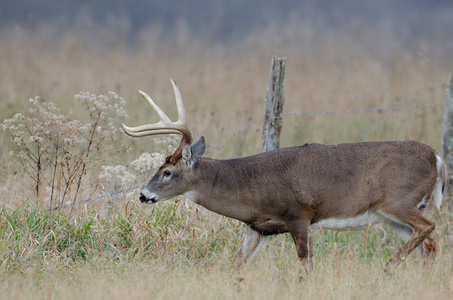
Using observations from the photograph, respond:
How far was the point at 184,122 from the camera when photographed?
7.18m

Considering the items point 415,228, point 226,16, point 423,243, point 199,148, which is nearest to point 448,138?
point 423,243

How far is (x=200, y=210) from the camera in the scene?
26.8 ft

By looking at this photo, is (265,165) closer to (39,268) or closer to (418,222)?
(418,222)

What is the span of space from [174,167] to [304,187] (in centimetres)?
128

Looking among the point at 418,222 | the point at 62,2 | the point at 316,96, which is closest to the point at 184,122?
the point at 418,222

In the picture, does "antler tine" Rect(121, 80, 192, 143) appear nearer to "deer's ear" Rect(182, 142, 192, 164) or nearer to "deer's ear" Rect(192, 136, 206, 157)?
"deer's ear" Rect(182, 142, 192, 164)

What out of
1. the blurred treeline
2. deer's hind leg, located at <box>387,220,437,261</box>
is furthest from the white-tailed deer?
the blurred treeline

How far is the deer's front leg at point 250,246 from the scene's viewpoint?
7330 millimetres

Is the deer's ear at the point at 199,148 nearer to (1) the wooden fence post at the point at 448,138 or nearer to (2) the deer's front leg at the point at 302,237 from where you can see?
(2) the deer's front leg at the point at 302,237

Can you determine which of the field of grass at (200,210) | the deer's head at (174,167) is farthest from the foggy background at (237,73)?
the deer's head at (174,167)

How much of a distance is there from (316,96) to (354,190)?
304 inches

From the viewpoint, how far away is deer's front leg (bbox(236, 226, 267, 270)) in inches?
289

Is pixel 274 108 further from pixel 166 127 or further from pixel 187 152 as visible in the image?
pixel 166 127

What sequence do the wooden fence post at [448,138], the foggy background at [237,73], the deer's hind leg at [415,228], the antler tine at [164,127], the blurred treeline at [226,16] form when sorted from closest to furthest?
the antler tine at [164,127], the deer's hind leg at [415,228], the wooden fence post at [448,138], the foggy background at [237,73], the blurred treeline at [226,16]
